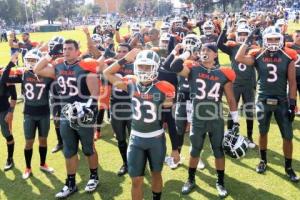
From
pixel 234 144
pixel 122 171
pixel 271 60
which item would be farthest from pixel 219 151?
pixel 122 171

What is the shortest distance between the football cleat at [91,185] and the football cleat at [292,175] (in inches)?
138

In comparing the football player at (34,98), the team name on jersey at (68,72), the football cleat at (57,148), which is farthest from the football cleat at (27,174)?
the team name on jersey at (68,72)

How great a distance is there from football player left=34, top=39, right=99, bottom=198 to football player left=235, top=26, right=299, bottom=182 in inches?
106

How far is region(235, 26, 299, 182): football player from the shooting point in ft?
21.3

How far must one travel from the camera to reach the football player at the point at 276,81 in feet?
21.3

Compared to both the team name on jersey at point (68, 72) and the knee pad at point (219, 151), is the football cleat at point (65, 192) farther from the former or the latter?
the knee pad at point (219, 151)

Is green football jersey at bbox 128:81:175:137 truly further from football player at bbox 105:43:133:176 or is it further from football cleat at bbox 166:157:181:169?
football cleat at bbox 166:157:181:169

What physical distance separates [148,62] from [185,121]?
2.64 meters

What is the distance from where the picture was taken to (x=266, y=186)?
6.52 m

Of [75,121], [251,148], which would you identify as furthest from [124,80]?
[251,148]

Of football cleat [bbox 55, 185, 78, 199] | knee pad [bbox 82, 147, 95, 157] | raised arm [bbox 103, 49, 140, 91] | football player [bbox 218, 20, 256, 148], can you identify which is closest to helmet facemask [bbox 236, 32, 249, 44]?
football player [bbox 218, 20, 256, 148]

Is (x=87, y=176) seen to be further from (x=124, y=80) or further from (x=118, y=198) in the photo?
(x=124, y=80)

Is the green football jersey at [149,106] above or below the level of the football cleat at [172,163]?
above

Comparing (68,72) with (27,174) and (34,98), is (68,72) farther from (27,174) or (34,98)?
(27,174)
